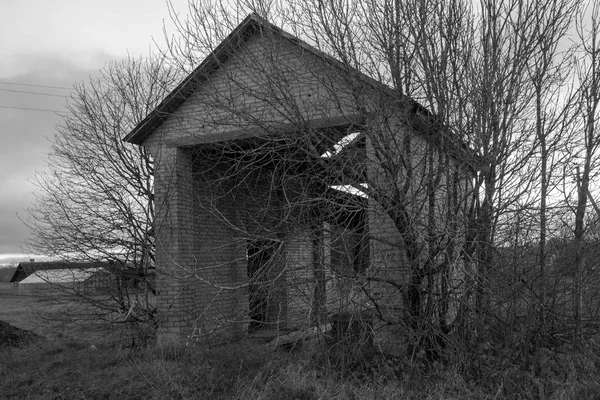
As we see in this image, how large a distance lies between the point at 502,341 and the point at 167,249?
6178 millimetres

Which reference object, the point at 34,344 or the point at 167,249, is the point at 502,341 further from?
the point at 34,344

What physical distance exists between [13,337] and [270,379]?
24.6 feet

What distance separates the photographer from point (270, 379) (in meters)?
6.94

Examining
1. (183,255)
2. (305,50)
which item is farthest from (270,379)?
(305,50)

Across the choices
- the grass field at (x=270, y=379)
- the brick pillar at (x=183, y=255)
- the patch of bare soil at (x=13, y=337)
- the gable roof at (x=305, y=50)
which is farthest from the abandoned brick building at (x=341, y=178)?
the patch of bare soil at (x=13, y=337)

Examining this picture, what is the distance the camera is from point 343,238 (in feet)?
25.3

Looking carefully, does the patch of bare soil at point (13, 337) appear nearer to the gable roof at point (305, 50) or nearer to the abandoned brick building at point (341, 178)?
the abandoned brick building at point (341, 178)

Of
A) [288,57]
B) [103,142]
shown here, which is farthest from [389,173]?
[103,142]

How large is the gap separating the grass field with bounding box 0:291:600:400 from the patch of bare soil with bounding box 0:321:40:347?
283 centimetres

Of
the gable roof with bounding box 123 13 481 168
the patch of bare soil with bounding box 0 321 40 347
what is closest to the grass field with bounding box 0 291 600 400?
the patch of bare soil with bounding box 0 321 40 347

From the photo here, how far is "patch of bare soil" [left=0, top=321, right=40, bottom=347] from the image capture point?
11.2 meters

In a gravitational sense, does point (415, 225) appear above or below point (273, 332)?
above

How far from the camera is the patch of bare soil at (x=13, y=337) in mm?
11227

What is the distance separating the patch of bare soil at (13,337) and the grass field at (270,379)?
2830 mm
